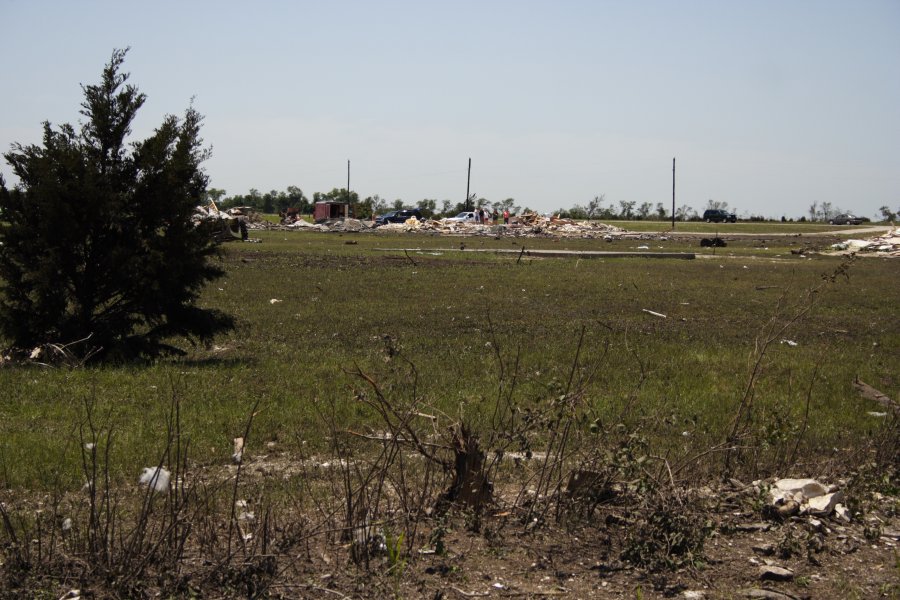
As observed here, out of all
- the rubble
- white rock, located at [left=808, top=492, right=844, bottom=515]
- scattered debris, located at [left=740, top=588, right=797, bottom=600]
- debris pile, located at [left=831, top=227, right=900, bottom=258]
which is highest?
the rubble

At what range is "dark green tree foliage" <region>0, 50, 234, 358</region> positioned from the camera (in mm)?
9492

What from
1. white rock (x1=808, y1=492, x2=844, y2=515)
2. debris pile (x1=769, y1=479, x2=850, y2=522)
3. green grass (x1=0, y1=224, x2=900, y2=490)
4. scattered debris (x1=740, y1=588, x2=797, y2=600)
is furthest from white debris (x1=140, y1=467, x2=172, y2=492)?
white rock (x1=808, y1=492, x2=844, y2=515)

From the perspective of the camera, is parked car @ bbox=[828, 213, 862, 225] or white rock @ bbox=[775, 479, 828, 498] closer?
white rock @ bbox=[775, 479, 828, 498]

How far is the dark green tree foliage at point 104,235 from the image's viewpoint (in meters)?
9.49

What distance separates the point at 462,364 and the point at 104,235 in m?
4.37

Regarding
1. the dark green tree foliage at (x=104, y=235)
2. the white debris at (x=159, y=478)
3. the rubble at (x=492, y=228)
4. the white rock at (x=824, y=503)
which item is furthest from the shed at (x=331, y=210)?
the white rock at (x=824, y=503)

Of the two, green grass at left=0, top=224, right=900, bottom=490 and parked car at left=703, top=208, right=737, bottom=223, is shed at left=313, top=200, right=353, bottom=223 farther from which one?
green grass at left=0, top=224, right=900, bottom=490

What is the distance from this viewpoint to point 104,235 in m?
9.84

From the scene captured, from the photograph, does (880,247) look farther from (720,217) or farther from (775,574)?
(720,217)

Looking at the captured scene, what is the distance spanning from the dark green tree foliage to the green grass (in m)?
0.65

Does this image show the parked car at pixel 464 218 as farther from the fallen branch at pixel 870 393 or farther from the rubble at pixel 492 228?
the fallen branch at pixel 870 393

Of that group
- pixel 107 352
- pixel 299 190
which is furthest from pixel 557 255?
pixel 299 190

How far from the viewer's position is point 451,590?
417 centimetres

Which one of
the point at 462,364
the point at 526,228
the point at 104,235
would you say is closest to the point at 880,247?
the point at 526,228
